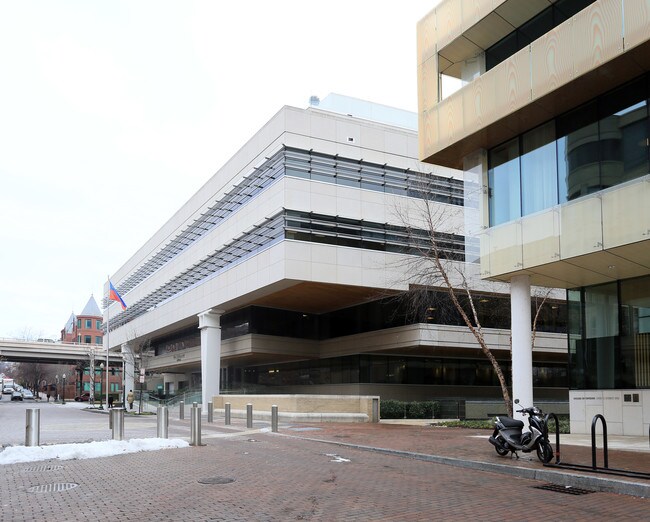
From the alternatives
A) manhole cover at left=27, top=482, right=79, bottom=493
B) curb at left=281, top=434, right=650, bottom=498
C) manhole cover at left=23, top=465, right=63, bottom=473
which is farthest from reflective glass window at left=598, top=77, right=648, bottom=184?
manhole cover at left=23, top=465, right=63, bottom=473

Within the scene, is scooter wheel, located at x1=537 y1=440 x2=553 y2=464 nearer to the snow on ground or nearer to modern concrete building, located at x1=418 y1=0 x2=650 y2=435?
modern concrete building, located at x1=418 y1=0 x2=650 y2=435

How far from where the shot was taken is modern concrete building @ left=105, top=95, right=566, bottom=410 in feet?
120

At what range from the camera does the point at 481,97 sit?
737 inches

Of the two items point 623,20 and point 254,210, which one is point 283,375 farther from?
point 623,20

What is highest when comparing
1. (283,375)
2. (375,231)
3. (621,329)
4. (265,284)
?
(375,231)

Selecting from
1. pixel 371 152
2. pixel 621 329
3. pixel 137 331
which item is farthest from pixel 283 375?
pixel 621 329

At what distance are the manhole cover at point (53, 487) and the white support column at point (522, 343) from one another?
11.7 m

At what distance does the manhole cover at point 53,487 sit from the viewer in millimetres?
10094

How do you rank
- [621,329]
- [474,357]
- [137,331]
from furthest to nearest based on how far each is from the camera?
1. [137,331]
2. [474,357]
3. [621,329]

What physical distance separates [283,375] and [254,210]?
52.2 ft

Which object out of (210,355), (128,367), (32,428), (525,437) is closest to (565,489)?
(525,437)

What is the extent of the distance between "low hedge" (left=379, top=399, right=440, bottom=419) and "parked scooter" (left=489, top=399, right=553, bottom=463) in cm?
1983

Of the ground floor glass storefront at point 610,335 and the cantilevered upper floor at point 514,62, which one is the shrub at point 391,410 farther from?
the cantilevered upper floor at point 514,62

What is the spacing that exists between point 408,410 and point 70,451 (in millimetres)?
22929
